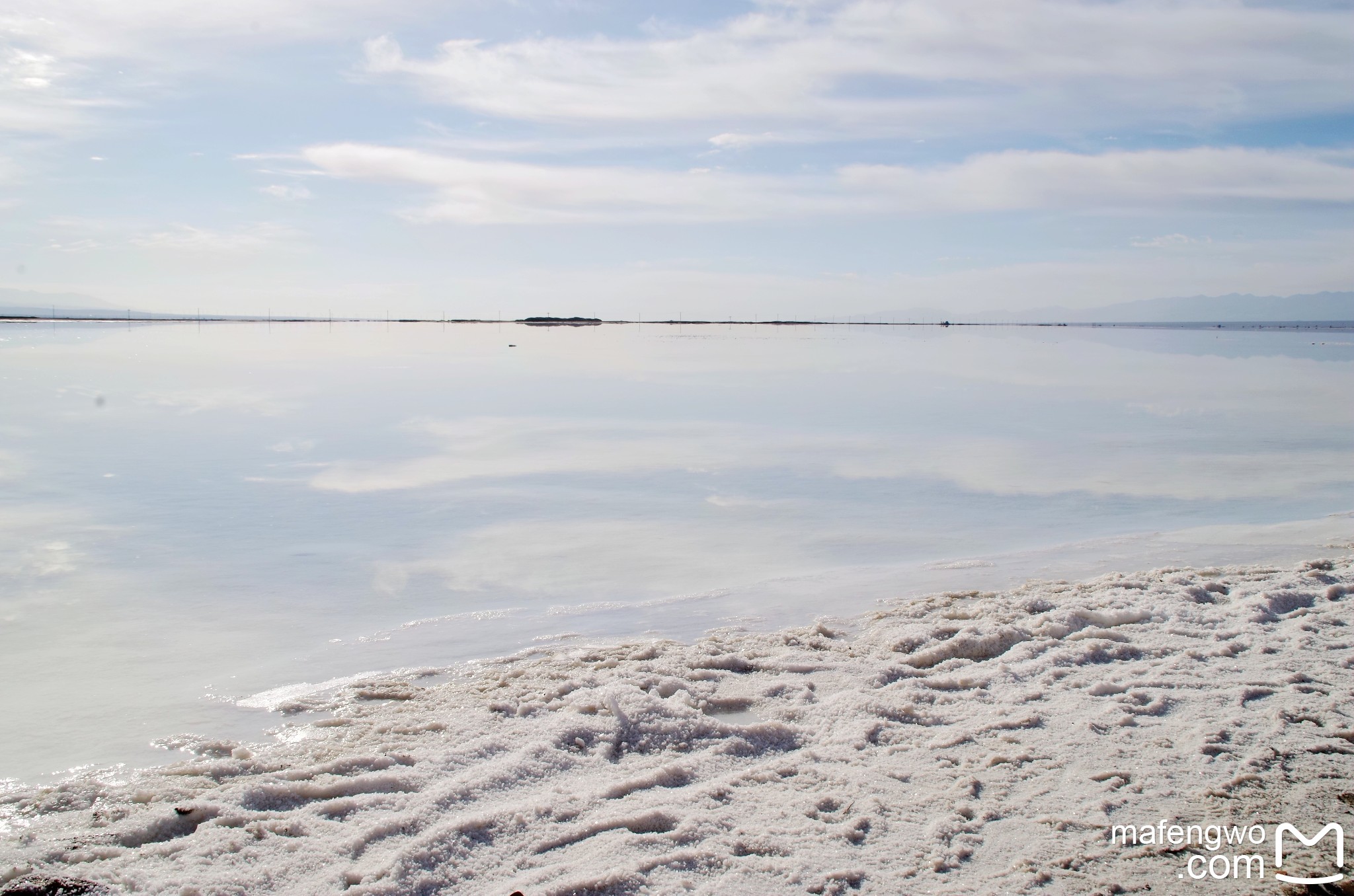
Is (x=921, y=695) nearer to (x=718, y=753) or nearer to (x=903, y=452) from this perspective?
(x=718, y=753)

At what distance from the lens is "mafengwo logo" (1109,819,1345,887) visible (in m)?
2.71

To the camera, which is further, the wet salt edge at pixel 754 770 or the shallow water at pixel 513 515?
the shallow water at pixel 513 515

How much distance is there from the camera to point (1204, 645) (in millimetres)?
4781

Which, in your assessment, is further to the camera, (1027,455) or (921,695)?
(1027,455)

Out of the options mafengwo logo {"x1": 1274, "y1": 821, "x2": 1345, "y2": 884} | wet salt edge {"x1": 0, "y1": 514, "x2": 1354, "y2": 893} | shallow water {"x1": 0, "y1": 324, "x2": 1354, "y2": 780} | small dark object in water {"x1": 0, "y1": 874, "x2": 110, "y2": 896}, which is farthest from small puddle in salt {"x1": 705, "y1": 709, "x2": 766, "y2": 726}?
small dark object in water {"x1": 0, "y1": 874, "x2": 110, "y2": 896}

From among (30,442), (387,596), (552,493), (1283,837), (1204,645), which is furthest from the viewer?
(30,442)

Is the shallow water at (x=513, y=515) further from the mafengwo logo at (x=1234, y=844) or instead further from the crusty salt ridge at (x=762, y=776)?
the mafengwo logo at (x=1234, y=844)

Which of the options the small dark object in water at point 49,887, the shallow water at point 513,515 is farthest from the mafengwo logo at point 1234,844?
the small dark object in water at point 49,887

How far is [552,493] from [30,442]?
788 centimetres

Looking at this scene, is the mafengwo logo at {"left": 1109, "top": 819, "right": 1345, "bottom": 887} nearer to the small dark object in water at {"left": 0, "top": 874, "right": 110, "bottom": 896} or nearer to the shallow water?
the shallow water

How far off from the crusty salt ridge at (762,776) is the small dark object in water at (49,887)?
0.13 feet

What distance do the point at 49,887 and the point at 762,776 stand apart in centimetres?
237

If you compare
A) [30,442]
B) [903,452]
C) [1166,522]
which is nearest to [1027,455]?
[903,452]

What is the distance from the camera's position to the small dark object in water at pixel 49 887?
2.68 meters
